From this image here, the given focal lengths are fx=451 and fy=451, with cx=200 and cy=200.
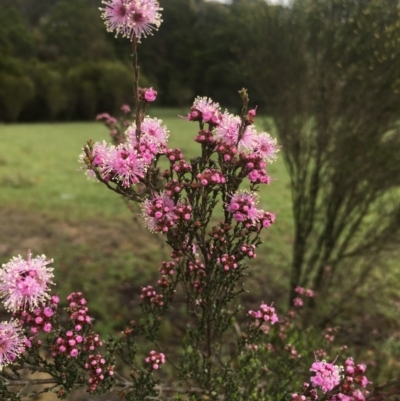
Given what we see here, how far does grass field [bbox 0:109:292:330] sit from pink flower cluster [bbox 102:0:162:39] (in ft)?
8.11

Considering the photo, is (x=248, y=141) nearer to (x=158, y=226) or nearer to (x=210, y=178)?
(x=210, y=178)

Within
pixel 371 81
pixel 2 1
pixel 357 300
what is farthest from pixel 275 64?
pixel 2 1

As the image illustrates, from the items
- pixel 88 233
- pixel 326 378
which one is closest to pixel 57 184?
pixel 88 233

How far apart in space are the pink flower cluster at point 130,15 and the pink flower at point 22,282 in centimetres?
88

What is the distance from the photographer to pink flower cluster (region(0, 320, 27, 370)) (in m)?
1.64

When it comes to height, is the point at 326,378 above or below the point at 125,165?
below

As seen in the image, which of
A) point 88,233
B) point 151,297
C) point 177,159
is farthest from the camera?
point 88,233

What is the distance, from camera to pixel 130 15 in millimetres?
1610

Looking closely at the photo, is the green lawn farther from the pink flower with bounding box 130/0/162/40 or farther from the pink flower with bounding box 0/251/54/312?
the pink flower with bounding box 0/251/54/312

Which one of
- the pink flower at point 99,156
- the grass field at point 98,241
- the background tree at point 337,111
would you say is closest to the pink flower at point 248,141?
the pink flower at point 99,156

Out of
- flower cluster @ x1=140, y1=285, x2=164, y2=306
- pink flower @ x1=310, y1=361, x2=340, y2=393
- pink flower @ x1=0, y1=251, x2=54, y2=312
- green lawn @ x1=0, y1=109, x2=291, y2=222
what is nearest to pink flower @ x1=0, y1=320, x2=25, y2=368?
pink flower @ x1=0, y1=251, x2=54, y2=312

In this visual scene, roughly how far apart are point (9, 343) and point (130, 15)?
127 cm

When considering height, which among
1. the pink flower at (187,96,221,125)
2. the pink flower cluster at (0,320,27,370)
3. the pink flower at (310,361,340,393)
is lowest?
the pink flower cluster at (0,320,27,370)

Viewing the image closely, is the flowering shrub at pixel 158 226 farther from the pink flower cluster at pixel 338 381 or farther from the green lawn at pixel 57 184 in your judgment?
the green lawn at pixel 57 184
